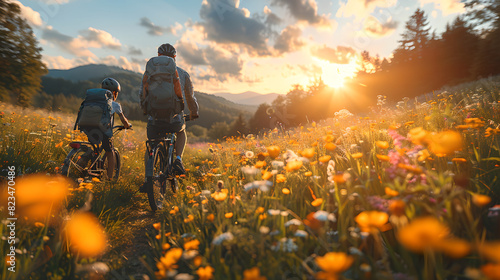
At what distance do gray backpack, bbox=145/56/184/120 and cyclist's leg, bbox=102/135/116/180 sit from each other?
4.55 feet

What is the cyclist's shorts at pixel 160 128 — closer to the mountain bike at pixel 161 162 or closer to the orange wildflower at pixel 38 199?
the mountain bike at pixel 161 162

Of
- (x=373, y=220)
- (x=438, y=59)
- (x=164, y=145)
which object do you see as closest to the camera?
(x=373, y=220)

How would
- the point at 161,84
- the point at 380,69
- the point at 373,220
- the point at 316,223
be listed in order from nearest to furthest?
the point at 373,220 < the point at 316,223 < the point at 161,84 < the point at 380,69

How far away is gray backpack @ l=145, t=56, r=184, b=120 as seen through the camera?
12.9 ft

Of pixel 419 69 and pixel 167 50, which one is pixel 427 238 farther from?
pixel 419 69

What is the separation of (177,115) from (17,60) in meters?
19.5

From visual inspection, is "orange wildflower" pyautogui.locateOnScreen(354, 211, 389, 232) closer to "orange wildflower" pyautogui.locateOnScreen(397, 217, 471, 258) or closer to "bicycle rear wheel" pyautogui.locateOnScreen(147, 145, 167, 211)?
"orange wildflower" pyautogui.locateOnScreen(397, 217, 471, 258)

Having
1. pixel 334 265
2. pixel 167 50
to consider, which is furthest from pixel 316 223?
pixel 167 50

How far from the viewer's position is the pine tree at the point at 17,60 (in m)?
14.3

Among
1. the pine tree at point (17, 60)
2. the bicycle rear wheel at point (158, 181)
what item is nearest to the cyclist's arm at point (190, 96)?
the bicycle rear wheel at point (158, 181)

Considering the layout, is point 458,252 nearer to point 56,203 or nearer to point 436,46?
point 56,203

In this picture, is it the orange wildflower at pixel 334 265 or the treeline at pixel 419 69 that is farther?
the treeline at pixel 419 69

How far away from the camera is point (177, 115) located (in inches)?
174

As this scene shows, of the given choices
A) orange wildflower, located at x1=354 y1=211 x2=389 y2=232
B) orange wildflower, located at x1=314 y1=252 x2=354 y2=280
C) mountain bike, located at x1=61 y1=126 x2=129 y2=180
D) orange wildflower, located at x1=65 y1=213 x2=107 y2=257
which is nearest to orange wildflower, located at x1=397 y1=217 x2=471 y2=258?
orange wildflower, located at x1=354 y1=211 x2=389 y2=232
